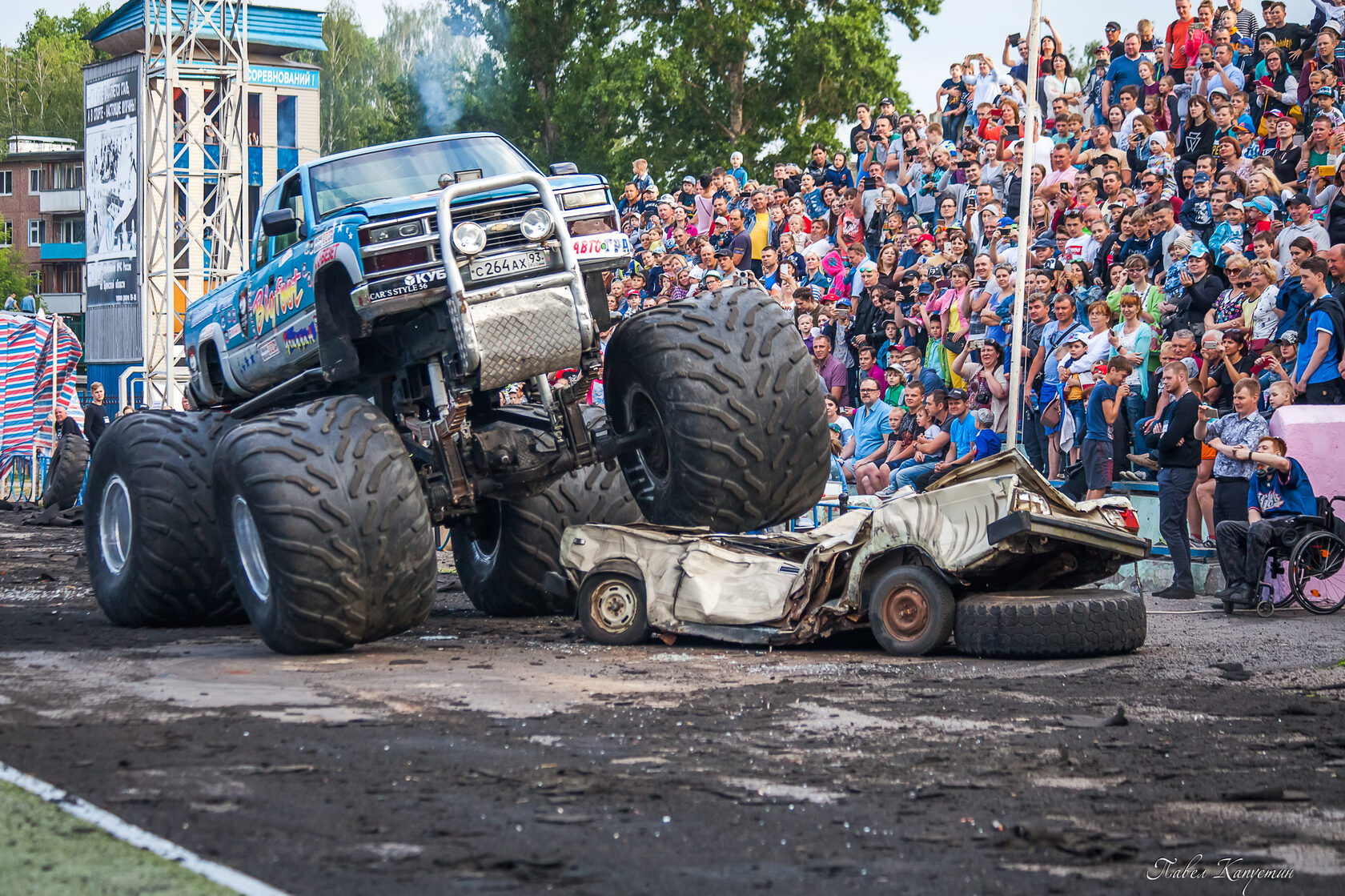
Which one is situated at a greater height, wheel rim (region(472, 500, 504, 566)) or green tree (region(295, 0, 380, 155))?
green tree (region(295, 0, 380, 155))

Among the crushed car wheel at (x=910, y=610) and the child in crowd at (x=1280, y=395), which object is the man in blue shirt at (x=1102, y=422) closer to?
the child in crowd at (x=1280, y=395)

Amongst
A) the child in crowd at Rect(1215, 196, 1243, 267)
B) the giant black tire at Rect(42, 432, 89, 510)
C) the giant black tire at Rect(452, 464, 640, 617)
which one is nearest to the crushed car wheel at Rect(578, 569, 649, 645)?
the giant black tire at Rect(452, 464, 640, 617)

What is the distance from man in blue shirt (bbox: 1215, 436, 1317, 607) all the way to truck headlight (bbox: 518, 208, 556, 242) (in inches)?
241

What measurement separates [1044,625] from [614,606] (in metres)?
2.59

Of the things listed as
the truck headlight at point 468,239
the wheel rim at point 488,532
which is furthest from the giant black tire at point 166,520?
the truck headlight at point 468,239

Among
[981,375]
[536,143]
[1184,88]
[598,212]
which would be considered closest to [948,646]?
[598,212]

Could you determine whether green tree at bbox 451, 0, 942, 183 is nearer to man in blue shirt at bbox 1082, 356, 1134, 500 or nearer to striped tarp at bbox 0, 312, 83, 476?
striped tarp at bbox 0, 312, 83, 476

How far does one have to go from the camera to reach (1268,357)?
13.2 meters

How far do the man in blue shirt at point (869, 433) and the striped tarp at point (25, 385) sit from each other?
1684 cm

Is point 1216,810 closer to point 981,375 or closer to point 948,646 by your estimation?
point 948,646

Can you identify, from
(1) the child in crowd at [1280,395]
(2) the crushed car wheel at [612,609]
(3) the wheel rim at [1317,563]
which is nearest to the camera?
(2) the crushed car wheel at [612,609]

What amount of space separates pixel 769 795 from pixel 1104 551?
14.5ft

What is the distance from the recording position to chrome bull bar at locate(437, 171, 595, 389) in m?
8.30

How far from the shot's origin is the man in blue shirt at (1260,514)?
11.7 meters
